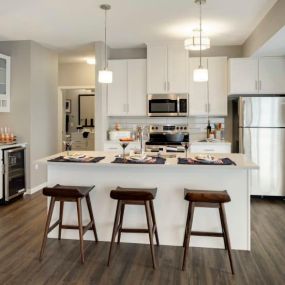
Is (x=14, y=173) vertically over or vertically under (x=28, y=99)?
under

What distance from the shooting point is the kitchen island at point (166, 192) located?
3.00 metres

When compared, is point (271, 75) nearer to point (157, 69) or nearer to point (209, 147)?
point (209, 147)

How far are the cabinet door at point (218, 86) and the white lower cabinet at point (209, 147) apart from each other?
23.1 inches

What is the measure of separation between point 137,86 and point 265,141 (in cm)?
234

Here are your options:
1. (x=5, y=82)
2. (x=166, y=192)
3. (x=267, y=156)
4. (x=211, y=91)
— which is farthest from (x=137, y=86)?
(x=166, y=192)

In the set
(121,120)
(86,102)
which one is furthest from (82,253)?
(86,102)

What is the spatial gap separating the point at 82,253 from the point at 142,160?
102 centimetres

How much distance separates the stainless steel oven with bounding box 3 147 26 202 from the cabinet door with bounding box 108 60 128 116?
1.74m

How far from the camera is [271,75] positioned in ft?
16.1

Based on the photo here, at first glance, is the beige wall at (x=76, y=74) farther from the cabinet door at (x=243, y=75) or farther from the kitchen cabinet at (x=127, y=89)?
the cabinet door at (x=243, y=75)

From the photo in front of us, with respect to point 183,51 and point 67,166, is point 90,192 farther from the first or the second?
point 183,51

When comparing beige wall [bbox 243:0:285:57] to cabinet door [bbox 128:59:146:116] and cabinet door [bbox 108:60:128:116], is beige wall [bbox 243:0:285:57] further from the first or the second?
cabinet door [bbox 108:60:128:116]

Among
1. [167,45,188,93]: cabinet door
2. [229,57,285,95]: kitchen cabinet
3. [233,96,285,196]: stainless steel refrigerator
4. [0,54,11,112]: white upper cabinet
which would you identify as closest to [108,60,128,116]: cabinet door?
[167,45,188,93]: cabinet door

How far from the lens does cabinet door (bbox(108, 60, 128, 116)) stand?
548cm
